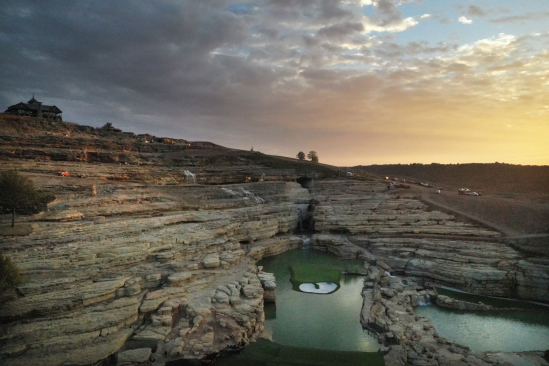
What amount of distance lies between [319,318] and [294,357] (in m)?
5.00

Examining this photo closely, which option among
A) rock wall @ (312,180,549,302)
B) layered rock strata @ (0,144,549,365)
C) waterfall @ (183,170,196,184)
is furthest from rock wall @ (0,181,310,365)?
rock wall @ (312,180,549,302)

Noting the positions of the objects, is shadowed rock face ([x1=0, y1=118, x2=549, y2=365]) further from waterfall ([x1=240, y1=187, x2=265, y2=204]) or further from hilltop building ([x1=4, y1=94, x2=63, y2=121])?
hilltop building ([x1=4, y1=94, x2=63, y2=121])

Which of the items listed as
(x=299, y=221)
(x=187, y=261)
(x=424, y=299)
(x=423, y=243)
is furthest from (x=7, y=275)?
(x=299, y=221)

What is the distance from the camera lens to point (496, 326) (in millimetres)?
17125

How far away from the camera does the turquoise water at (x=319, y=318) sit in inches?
604

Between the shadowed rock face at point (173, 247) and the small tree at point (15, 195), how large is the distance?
0.96m

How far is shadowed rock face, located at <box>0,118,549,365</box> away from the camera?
13000mm

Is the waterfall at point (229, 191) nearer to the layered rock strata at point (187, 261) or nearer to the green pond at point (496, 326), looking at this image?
the layered rock strata at point (187, 261)

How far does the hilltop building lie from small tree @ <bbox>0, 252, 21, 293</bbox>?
32649 millimetres

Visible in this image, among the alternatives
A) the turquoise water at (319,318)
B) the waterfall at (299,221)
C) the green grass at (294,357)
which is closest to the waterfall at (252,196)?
the waterfall at (299,221)

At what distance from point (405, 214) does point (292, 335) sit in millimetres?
19146

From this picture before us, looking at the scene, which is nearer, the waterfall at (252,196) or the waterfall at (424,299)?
the waterfall at (424,299)

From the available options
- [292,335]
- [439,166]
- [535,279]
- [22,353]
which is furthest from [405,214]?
[439,166]

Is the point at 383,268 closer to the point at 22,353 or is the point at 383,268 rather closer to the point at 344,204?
the point at 344,204
